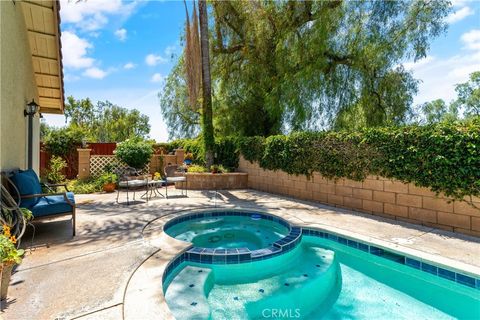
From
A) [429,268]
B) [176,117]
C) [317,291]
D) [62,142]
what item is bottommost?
[317,291]

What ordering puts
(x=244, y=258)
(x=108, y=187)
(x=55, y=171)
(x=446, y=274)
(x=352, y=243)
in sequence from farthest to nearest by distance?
1. (x=55, y=171)
2. (x=108, y=187)
3. (x=352, y=243)
4. (x=244, y=258)
5. (x=446, y=274)

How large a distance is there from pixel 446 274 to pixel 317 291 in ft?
6.15

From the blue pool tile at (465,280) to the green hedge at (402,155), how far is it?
2078 millimetres

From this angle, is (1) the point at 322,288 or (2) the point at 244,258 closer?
(1) the point at 322,288

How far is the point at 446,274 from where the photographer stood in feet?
12.0

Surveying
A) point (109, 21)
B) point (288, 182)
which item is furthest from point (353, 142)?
point (109, 21)

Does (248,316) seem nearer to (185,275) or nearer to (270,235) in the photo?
(185,275)

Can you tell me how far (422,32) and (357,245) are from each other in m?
8.19

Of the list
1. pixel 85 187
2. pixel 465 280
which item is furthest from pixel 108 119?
pixel 465 280

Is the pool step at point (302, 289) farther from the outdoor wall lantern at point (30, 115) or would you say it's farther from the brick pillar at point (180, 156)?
the brick pillar at point (180, 156)

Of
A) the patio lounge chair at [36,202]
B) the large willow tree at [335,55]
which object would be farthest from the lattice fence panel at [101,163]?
the patio lounge chair at [36,202]

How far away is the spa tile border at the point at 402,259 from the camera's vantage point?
350 centimetres

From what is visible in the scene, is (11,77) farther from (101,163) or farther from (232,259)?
(101,163)

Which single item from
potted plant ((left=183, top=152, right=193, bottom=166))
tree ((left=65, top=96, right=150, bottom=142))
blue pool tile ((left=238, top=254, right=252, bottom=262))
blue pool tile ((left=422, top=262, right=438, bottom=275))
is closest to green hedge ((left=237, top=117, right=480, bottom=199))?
blue pool tile ((left=422, top=262, right=438, bottom=275))
